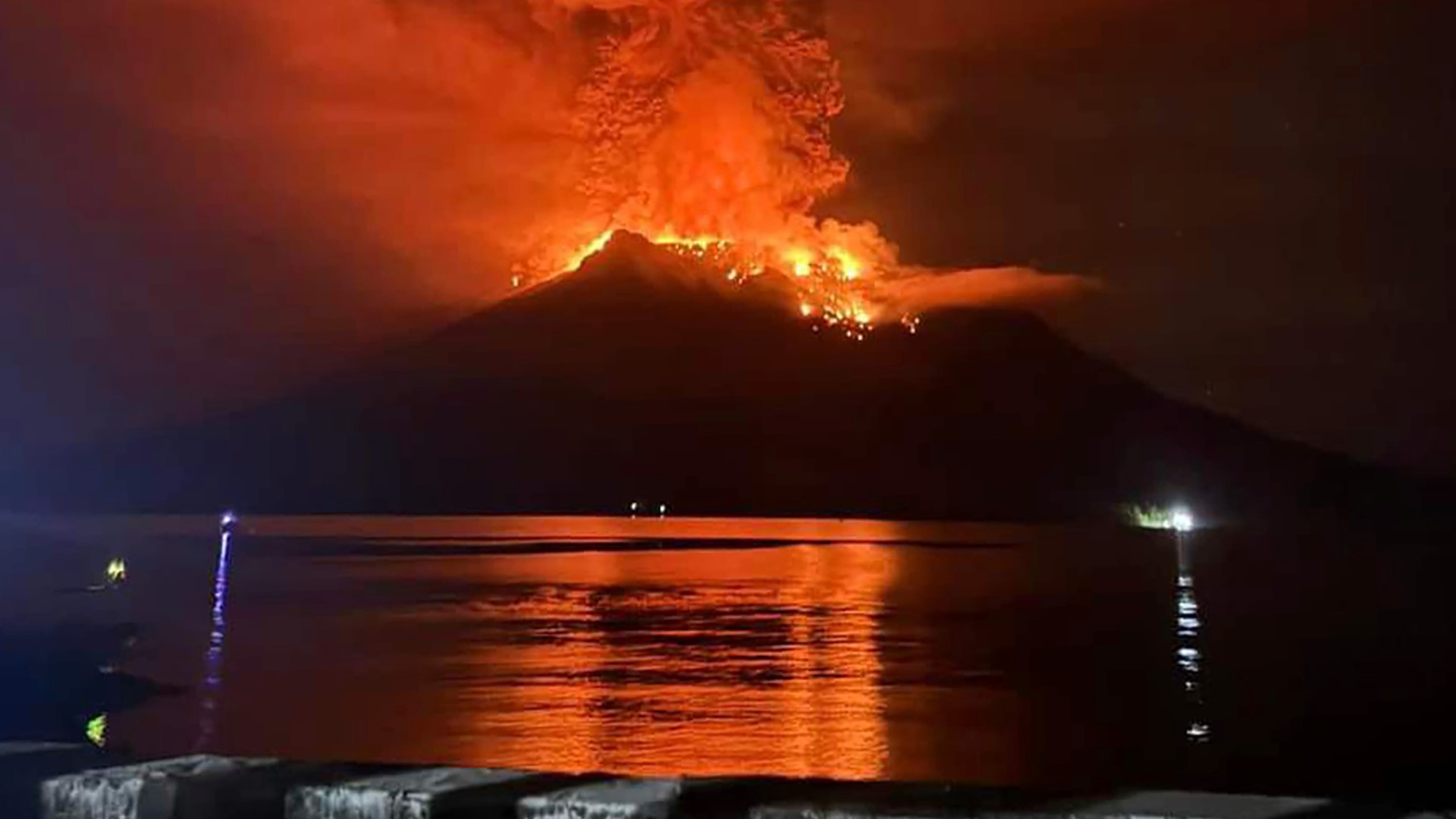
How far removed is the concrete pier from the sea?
0.90 m

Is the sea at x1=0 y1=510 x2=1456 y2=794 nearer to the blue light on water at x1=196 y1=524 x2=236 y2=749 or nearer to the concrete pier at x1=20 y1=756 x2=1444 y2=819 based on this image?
the blue light on water at x1=196 y1=524 x2=236 y2=749

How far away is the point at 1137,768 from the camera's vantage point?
41.8 metres

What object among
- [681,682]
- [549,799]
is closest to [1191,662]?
[681,682]

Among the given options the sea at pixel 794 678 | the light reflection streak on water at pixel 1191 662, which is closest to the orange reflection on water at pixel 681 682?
the sea at pixel 794 678

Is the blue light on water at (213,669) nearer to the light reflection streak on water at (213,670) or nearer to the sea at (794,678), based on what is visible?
the light reflection streak on water at (213,670)

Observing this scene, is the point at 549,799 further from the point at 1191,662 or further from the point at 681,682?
the point at 1191,662

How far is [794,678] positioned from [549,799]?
5205 centimetres

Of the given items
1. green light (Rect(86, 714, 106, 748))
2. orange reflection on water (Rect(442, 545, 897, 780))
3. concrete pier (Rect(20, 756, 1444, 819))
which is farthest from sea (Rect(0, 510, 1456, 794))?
concrete pier (Rect(20, 756, 1444, 819))

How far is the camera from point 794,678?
5828cm

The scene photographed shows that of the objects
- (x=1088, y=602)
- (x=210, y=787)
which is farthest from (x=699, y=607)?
(x=210, y=787)

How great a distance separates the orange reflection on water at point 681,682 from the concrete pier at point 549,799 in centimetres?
2793

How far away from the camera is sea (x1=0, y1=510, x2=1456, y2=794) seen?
4178 cm

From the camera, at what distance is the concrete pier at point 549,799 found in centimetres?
695

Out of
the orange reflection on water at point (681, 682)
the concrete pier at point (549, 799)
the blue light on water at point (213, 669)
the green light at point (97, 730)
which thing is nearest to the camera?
the concrete pier at point (549, 799)
